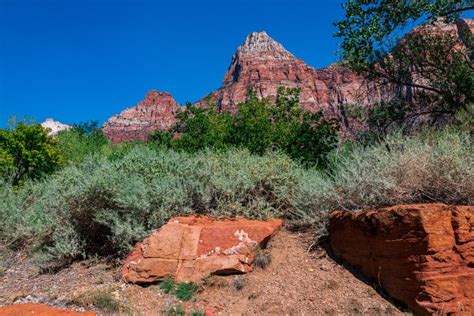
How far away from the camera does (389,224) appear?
485cm

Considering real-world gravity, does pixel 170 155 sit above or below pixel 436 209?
above

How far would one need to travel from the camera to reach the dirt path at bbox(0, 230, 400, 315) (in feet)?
16.1

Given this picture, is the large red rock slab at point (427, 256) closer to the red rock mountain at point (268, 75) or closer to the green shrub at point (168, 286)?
the green shrub at point (168, 286)

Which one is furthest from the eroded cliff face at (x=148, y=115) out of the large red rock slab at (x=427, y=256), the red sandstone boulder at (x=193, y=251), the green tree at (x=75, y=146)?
the large red rock slab at (x=427, y=256)

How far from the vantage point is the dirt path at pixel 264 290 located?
4.91 m

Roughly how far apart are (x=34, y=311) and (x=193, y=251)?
6.55 ft

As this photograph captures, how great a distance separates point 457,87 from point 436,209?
228 inches

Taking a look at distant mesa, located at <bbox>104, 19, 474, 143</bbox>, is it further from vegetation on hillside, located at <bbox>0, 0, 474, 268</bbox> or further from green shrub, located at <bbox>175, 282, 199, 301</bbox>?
green shrub, located at <bbox>175, 282, 199, 301</bbox>

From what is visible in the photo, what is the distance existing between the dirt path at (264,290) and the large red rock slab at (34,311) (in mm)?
356

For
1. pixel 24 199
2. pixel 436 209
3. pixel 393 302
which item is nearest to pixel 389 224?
pixel 436 209

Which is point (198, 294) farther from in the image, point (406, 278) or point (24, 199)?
point (24, 199)

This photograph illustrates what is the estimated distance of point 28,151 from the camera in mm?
15570

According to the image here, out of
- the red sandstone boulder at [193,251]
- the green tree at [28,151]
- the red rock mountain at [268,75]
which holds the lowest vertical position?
the red sandstone boulder at [193,251]

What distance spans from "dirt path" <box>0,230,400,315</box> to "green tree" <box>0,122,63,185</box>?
10.3 metres
